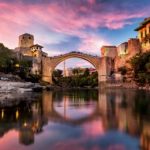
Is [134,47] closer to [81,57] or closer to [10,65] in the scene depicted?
[81,57]

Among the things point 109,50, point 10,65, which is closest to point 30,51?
point 109,50

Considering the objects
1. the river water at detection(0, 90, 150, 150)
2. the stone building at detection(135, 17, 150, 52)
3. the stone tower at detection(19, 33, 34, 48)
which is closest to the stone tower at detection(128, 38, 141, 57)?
the stone building at detection(135, 17, 150, 52)

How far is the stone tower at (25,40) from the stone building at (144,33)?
196 ft

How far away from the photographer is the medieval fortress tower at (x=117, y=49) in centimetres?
6681

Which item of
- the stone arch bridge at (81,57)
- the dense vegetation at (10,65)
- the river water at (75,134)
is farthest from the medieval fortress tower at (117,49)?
the river water at (75,134)

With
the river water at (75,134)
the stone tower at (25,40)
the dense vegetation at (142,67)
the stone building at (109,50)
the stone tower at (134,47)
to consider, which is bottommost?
the river water at (75,134)

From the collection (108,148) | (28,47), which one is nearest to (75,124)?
(108,148)

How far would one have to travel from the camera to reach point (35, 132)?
10.2 m

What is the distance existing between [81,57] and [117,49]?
43.3ft

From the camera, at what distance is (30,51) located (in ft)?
362

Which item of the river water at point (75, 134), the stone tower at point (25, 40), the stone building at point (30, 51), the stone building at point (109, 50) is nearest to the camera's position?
the river water at point (75, 134)

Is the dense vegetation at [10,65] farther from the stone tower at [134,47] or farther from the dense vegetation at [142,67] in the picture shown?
the dense vegetation at [142,67]

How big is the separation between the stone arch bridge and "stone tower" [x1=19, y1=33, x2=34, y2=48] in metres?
28.1

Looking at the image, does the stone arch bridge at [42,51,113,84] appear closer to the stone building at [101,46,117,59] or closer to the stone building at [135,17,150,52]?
the stone building at [101,46,117,59]
